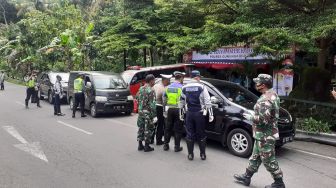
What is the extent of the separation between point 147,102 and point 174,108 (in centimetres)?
62

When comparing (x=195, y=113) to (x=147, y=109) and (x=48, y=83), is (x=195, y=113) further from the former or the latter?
(x=48, y=83)

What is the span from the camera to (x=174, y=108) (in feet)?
27.2

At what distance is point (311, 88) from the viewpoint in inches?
472

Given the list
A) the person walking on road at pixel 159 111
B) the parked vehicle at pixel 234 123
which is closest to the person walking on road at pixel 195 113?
the parked vehicle at pixel 234 123

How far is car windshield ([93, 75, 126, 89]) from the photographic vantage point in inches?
567

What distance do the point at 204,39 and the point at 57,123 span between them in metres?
5.69

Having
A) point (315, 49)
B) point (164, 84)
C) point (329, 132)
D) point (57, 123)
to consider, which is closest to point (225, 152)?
point (164, 84)

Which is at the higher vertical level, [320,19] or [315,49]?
[320,19]

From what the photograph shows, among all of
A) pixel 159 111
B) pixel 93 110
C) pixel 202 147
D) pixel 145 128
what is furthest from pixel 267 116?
pixel 93 110

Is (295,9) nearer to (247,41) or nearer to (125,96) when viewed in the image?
(247,41)

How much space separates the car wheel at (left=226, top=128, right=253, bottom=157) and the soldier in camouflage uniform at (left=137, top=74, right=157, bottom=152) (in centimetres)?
177

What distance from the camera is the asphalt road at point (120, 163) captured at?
628cm

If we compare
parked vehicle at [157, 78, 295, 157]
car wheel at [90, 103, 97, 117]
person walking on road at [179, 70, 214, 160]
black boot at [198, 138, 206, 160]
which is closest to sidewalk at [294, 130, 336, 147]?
parked vehicle at [157, 78, 295, 157]

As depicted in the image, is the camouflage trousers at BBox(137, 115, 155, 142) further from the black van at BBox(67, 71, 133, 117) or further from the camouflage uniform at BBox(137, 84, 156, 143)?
the black van at BBox(67, 71, 133, 117)
